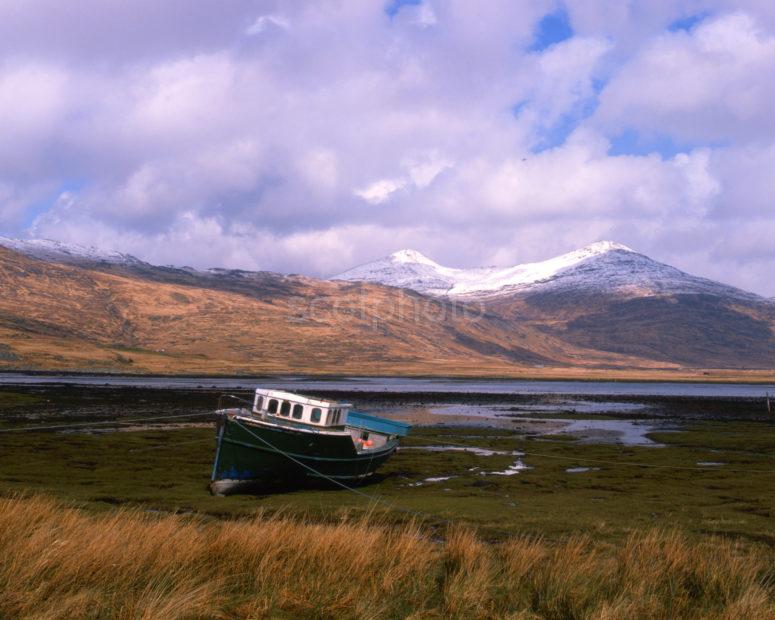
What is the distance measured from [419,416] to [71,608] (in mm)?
55887

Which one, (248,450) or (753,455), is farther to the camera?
(753,455)

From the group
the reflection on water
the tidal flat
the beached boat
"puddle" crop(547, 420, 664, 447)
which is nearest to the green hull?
the beached boat

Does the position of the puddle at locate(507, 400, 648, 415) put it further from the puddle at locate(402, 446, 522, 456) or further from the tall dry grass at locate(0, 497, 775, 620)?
the tall dry grass at locate(0, 497, 775, 620)

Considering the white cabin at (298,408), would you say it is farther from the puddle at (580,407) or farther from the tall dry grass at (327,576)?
the puddle at (580,407)

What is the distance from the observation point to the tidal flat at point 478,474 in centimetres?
1938

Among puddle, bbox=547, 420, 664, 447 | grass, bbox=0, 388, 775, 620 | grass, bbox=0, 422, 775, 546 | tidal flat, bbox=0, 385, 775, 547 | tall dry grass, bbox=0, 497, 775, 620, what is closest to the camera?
tall dry grass, bbox=0, 497, 775, 620

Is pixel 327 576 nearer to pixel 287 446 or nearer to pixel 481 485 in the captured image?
pixel 287 446

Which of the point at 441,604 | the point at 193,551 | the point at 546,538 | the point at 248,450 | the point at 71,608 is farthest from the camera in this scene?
the point at 248,450

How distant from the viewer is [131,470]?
1080 inches

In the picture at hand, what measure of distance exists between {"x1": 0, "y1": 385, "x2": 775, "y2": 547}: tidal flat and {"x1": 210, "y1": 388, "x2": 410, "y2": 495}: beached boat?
723 mm

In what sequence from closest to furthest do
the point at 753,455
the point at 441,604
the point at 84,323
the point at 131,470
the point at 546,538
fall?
1. the point at 441,604
2. the point at 546,538
3. the point at 131,470
4. the point at 753,455
5. the point at 84,323

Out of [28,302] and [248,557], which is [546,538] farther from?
[28,302]

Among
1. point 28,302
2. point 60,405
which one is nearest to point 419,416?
point 60,405

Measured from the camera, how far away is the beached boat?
24.3m
